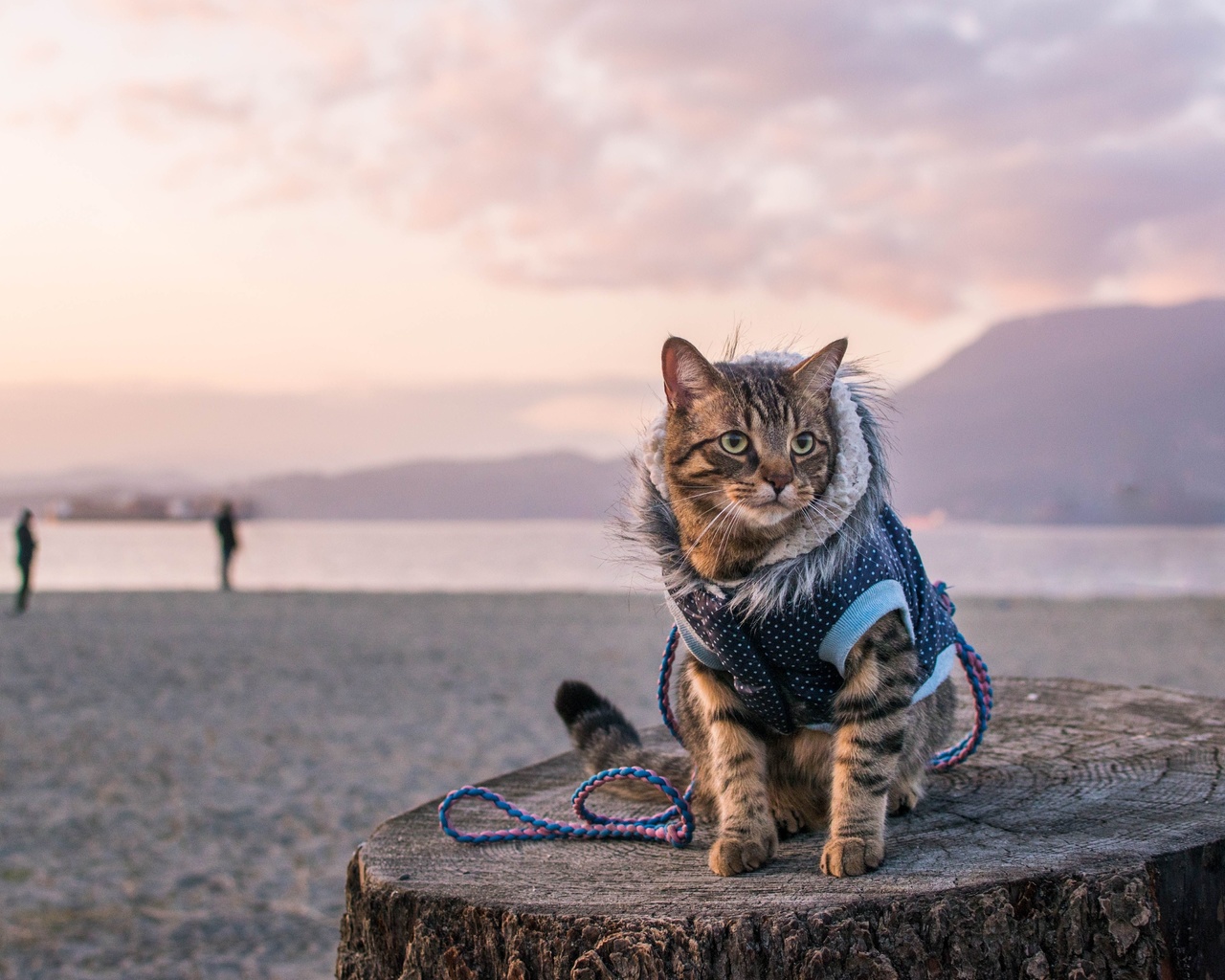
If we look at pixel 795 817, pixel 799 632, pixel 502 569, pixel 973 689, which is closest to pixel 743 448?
pixel 799 632

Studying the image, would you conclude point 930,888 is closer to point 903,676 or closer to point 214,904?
point 903,676

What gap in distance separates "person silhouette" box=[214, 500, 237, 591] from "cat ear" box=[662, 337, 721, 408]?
26.8m

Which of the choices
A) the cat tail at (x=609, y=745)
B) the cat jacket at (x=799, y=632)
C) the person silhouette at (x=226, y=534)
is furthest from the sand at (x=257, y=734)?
the person silhouette at (x=226, y=534)

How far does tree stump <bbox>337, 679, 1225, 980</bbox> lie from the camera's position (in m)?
2.02

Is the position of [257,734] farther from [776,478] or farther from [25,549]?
[25,549]

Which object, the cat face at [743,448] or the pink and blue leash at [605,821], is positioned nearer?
the cat face at [743,448]

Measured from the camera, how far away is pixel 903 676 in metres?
2.54

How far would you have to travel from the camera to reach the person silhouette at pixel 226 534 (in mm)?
27500

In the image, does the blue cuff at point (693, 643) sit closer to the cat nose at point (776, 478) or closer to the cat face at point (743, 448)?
the cat face at point (743, 448)

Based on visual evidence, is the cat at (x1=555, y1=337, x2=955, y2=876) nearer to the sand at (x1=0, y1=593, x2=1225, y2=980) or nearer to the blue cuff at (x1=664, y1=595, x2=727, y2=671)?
the blue cuff at (x1=664, y1=595, x2=727, y2=671)

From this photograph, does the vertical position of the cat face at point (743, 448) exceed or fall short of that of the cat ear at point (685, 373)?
it falls short

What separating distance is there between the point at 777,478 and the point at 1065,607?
25.6m

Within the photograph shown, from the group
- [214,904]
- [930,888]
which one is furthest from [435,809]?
[214,904]

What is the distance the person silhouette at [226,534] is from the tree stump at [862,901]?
26.4 metres
